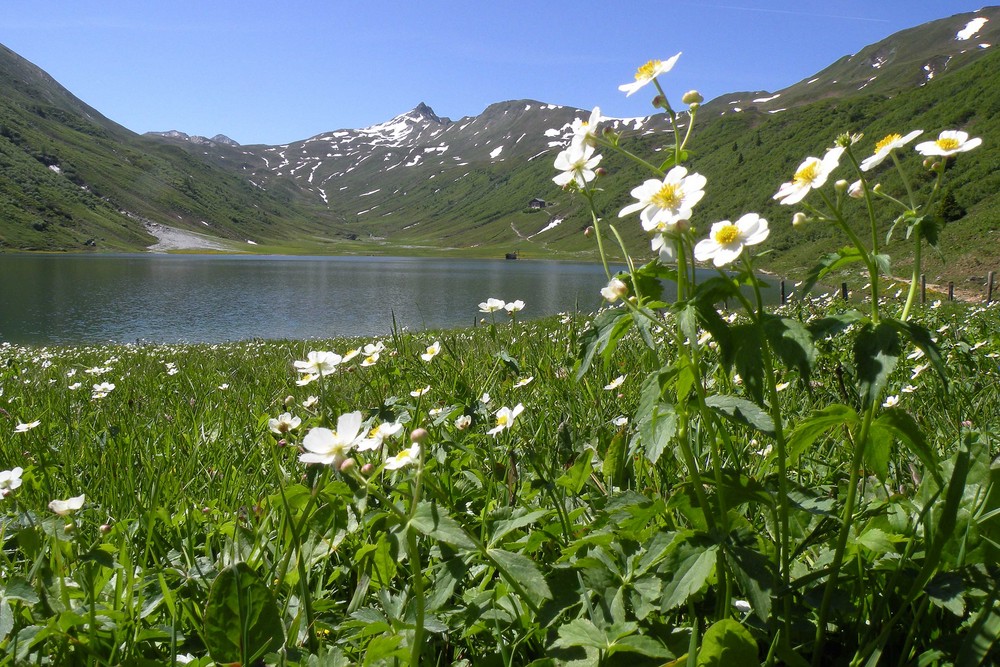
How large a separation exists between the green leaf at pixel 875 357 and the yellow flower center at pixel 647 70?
0.84 meters

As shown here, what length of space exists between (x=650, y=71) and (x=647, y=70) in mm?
25

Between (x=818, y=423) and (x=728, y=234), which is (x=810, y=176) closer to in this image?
(x=728, y=234)

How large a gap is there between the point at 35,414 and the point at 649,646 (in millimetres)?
4311

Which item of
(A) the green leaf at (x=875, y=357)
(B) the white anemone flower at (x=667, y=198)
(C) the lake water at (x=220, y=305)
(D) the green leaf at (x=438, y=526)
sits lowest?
(C) the lake water at (x=220, y=305)

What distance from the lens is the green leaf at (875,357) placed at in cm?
95

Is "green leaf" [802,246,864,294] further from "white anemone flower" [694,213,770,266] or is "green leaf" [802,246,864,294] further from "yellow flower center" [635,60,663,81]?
"yellow flower center" [635,60,663,81]

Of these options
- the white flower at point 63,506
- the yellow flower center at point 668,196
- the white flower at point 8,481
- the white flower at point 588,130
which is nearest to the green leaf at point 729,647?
the yellow flower center at point 668,196

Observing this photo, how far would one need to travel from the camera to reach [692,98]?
4.83ft

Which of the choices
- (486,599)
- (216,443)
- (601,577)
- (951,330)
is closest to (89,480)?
(216,443)

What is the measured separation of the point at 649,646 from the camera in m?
1.03

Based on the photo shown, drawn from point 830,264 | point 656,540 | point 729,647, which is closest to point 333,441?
point 656,540

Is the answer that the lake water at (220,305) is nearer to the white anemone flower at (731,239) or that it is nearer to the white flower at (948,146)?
the white flower at (948,146)

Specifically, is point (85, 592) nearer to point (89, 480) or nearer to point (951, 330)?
point (89, 480)

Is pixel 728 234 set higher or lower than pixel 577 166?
lower
